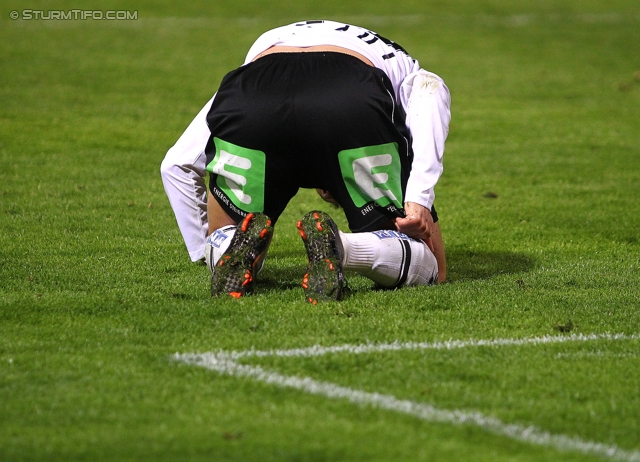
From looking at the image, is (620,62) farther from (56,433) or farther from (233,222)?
(56,433)

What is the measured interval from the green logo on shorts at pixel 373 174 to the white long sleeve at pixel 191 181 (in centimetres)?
101

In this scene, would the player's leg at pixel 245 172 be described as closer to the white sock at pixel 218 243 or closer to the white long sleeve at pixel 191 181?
the white sock at pixel 218 243

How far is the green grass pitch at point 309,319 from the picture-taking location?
2910 millimetres

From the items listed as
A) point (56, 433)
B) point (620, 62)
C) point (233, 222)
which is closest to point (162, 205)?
point (233, 222)

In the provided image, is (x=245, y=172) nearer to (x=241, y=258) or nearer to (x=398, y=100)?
(x=241, y=258)

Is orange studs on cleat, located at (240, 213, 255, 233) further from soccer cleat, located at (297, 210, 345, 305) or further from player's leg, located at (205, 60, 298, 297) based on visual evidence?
soccer cleat, located at (297, 210, 345, 305)

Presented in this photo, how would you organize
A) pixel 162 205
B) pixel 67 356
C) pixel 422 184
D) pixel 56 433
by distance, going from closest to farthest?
1. pixel 56 433
2. pixel 67 356
3. pixel 422 184
4. pixel 162 205

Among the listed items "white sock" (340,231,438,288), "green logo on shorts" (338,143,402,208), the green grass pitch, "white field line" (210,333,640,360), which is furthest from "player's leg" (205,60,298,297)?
"white field line" (210,333,640,360)

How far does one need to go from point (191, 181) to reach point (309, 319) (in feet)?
5.09

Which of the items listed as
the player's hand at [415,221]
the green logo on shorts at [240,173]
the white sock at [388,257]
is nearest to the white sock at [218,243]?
the green logo on shorts at [240,173]

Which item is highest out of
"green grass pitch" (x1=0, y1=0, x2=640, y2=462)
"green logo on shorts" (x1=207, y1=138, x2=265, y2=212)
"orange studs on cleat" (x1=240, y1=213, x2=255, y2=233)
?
"green logo on shorts" (x1=207, y1=138, x2=265, y2=212)

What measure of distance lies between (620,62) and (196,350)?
52.0ft

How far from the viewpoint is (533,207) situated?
7.94 meters

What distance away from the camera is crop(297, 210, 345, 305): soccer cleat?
4.39m
